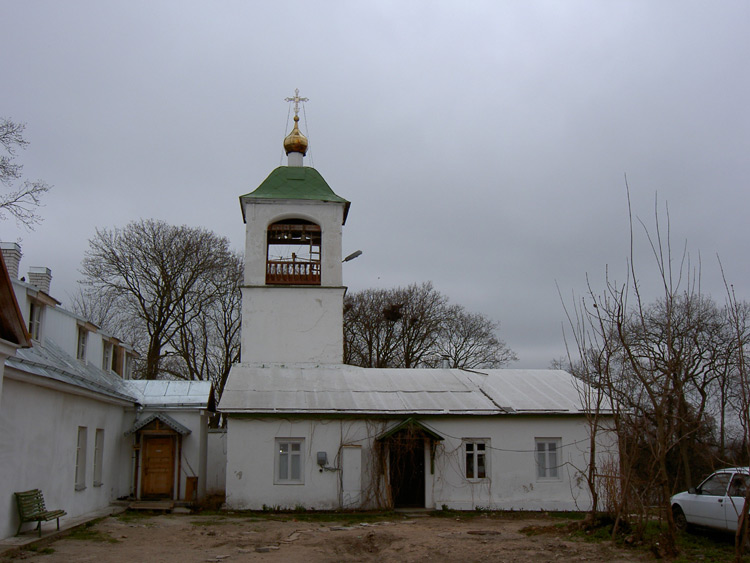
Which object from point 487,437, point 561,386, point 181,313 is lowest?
point 487,437

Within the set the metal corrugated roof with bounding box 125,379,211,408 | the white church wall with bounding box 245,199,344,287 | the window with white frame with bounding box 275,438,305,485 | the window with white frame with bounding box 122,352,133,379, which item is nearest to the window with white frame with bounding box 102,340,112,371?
the metal corrugated roof with bounding box 125,379,211,408

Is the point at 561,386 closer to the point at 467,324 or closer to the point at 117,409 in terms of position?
the point at 117,409

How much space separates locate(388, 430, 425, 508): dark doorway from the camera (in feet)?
60.2

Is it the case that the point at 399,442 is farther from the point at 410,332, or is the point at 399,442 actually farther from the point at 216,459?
the point at 410,332

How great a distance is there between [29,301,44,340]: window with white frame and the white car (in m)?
13.8

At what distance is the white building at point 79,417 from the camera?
11734mm

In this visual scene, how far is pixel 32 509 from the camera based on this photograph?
1203cm

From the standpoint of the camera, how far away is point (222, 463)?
24688 mm

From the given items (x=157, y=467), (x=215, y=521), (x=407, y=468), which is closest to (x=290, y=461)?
(x=215, y=521)

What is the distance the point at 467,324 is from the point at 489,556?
98.1ft

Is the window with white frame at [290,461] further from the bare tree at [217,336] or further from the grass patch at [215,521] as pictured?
the bare tree at [217,336]

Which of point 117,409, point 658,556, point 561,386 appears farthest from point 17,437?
point 561,386

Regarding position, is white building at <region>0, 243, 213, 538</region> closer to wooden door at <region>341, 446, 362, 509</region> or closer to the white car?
wooden door at <region>341, 446, 362, 509</region>

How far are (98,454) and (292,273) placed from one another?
27.9 ft
